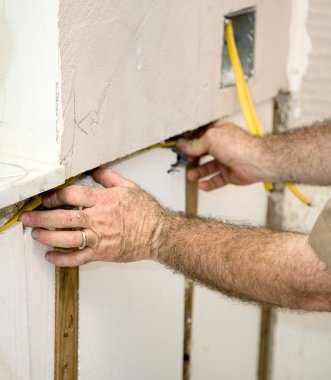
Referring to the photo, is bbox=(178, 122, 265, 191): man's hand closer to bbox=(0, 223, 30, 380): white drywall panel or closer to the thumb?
the thumb

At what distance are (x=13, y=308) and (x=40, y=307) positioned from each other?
77mm

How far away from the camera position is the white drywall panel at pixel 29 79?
94 centimetres

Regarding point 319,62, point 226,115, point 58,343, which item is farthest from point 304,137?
point 58,343

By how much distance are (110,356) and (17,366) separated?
29 cm

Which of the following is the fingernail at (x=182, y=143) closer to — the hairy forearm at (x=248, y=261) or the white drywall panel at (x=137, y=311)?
the white drywall panel at (x=137, y=311)

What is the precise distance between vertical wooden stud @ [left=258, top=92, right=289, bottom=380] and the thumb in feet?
1.26

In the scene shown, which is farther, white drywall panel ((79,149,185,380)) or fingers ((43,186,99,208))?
white drywall panel ((79,149,185,380))

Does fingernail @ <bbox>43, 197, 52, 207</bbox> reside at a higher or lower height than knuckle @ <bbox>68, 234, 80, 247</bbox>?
higher

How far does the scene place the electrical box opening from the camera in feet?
4.98

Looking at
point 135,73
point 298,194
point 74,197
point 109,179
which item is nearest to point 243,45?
point 298,194

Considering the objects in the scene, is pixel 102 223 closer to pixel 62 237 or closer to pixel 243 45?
pixel 62 237

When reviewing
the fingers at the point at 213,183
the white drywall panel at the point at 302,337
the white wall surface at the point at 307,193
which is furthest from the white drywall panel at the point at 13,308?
the white drywall panel at the point at 302,337

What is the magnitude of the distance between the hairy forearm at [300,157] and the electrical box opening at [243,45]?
0.17m

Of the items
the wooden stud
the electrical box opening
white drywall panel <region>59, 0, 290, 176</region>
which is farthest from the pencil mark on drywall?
the electrical box opening
